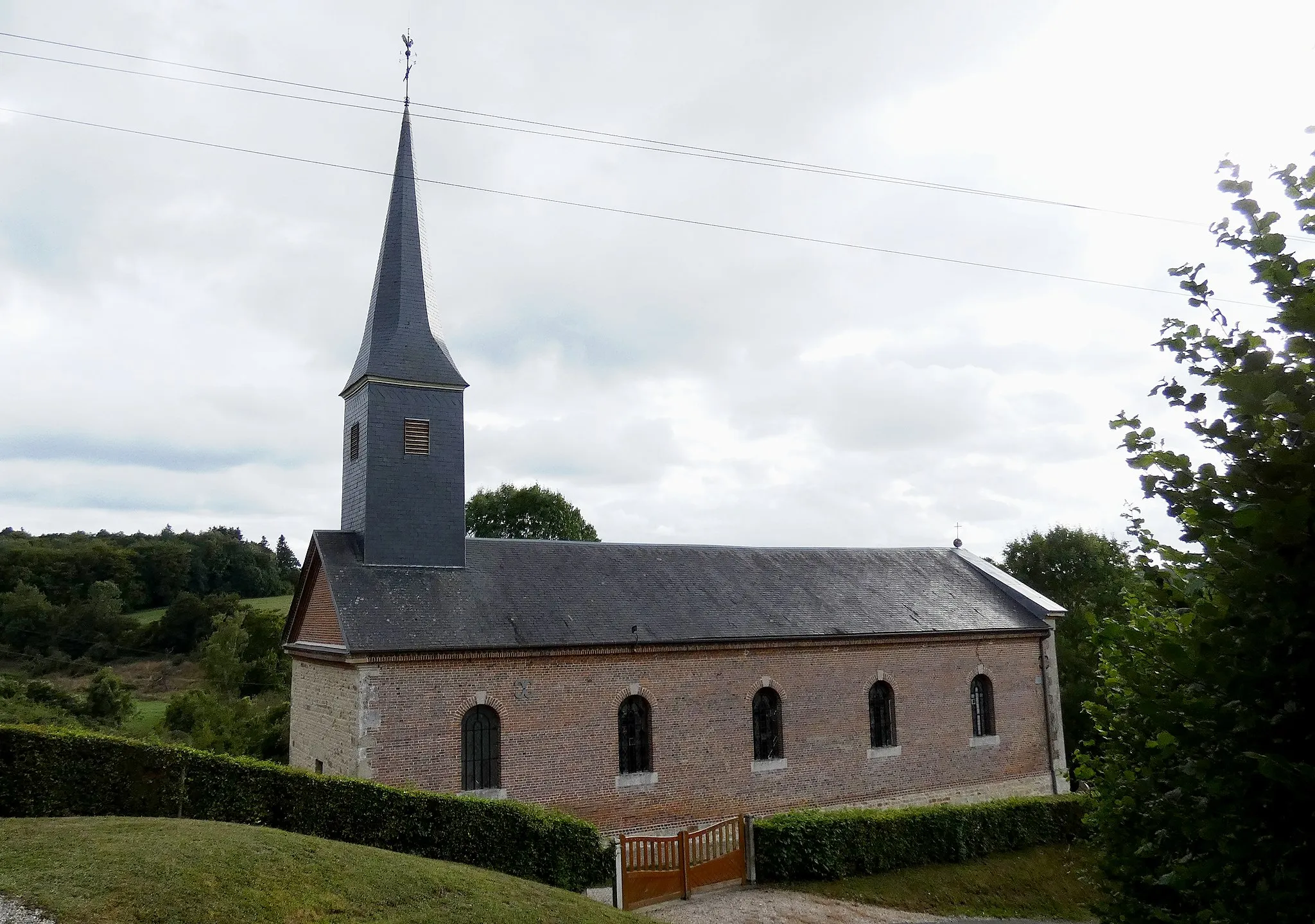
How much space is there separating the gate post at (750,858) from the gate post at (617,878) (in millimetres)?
2941

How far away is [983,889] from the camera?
17.2 m

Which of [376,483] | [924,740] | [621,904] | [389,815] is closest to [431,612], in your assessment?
[376,483]

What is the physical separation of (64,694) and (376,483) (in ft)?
66.3

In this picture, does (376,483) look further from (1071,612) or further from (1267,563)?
(1071,612)

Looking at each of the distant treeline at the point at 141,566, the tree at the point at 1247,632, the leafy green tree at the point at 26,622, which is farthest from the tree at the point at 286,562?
the tree at the point at 1247,632

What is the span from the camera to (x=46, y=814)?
12.6m

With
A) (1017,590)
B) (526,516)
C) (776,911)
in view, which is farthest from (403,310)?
(526,516)

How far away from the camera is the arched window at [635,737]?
19.4m

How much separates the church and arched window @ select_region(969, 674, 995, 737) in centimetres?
Result: 6

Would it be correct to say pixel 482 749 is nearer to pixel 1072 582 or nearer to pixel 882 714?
pixel 882 714

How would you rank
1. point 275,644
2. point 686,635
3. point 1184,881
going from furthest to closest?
point 275,644
point 686,635
point 1184,881

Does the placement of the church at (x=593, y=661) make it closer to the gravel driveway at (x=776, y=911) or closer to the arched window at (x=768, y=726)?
the arched window at (x=768, y=726)

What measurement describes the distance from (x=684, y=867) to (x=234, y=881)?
8159mm

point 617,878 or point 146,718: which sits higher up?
point 146,718
